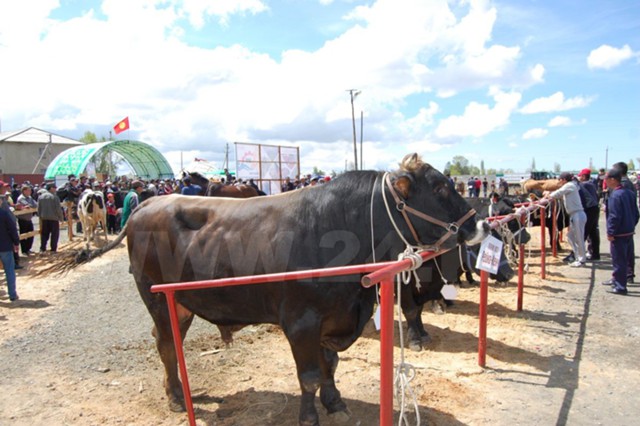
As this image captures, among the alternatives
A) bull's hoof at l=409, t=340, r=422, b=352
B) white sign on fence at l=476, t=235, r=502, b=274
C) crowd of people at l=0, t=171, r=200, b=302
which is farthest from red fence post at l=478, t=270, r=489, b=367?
crowd of people at l=0, t=171, r=200, b=302

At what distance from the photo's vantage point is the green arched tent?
140 ft

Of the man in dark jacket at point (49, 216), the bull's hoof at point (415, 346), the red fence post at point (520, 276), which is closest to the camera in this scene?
the bull's hoof at point (415, 346)

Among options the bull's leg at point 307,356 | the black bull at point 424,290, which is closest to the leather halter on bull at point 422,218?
the bull's leg at point 307,356

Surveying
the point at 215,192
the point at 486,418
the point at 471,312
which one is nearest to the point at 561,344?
the point at 471,312

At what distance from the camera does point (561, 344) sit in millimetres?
5281

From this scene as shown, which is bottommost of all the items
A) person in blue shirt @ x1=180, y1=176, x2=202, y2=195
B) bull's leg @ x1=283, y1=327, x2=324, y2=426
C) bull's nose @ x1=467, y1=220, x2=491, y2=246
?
bull's leg @ x1=283, y1=327, x2=324, y2=426

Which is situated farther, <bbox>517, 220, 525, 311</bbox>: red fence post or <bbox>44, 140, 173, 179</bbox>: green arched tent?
<bbox>44, 140, 173, 179</bbox>: green arched tent

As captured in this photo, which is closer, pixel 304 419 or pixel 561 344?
pixel 304 419

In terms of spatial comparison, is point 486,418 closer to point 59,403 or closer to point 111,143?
point 59,403

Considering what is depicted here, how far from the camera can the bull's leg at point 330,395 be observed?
3.77 m

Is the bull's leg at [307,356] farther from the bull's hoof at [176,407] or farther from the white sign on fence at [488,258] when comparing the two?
the white sign on fence at [488,258]

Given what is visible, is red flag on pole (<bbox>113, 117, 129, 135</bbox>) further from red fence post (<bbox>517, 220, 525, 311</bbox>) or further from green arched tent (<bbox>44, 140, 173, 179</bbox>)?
red fence post (<bbox>517, 220, 525, 311</bbox>)

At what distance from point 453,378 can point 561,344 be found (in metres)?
1.76

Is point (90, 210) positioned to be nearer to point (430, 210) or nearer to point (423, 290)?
point (423, 290)
